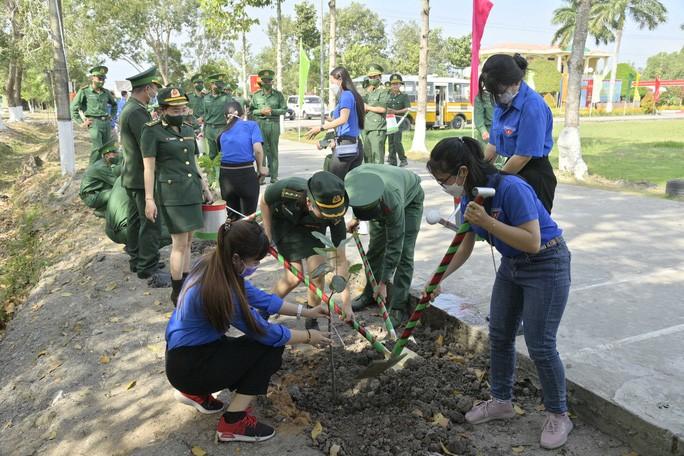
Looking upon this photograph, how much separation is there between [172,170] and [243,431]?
236 centimetres

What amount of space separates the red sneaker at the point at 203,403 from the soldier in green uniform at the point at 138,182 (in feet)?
7.30

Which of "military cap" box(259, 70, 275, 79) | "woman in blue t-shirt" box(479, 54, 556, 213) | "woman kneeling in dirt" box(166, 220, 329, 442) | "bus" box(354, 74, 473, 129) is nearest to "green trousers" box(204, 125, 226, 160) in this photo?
"military cap" box(259, 70, 275, 79)

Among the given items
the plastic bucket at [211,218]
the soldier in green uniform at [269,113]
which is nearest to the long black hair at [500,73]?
the plastic bucket at [211,218]

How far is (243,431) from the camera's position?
2.76 meters

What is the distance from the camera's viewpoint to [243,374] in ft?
9.05

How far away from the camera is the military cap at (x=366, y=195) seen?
10.6ft

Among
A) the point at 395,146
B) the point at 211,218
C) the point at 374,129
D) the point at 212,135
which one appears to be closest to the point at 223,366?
the point at 211,218

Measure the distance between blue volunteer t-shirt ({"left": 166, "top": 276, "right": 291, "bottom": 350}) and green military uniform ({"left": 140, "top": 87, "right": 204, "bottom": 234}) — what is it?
1867 millimetres

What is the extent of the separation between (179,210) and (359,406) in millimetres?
2212

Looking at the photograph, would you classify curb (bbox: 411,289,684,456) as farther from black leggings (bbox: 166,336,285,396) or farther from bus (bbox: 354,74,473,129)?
bus (bbox: 354,74,473,129)

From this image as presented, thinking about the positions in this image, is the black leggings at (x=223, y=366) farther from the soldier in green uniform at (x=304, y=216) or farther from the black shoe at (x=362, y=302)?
the black shoe at (x=362, y=302)

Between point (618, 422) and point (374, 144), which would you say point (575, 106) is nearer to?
point (374, 144)

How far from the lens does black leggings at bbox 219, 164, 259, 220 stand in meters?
5.91

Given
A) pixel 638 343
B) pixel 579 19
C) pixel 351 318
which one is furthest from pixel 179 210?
pixel 579 19
